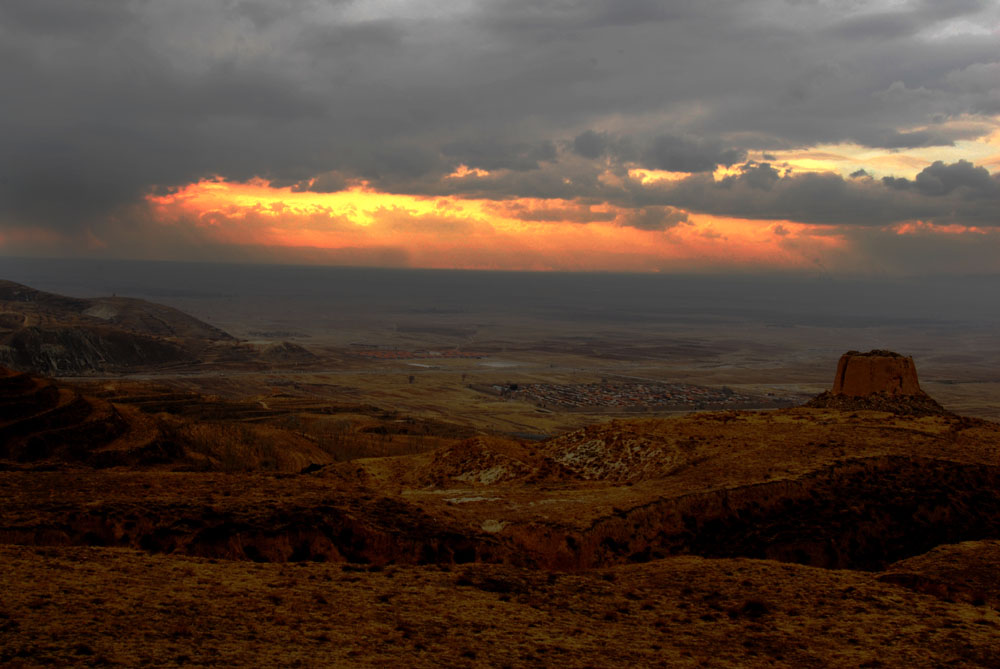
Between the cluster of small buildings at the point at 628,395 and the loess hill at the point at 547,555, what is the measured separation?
62475 mm

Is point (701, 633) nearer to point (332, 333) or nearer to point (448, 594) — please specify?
point (448, 594)

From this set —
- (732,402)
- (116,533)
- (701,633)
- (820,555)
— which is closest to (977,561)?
(820,555)

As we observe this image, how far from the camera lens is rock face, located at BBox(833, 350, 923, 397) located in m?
30.5

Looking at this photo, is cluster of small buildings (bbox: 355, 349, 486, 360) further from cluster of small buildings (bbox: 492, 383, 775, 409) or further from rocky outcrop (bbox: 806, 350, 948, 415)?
rocky outcrop (bbox: 806, 350, 948, 415)

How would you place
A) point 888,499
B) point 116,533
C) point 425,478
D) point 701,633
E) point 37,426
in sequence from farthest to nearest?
point 37,426 → point 425,478 → point 888,499 → point 116,533 → point 701,633

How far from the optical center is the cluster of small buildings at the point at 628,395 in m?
86.3

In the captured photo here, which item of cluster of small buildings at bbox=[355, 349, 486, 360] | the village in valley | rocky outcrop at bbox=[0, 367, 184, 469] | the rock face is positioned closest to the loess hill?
the rock face

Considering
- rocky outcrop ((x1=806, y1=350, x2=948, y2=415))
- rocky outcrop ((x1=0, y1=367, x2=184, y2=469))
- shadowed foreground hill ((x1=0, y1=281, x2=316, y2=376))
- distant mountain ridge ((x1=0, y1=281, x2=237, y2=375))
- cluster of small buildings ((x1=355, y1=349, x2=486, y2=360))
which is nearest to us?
rocky outcrop ((x1=806, y1=350, x2=948, y2=415))

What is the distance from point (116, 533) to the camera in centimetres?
1381

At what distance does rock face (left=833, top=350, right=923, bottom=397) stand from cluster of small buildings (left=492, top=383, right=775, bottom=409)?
52.1 meters

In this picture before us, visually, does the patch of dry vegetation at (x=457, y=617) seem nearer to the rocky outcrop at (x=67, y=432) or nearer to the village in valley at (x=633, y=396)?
the rocky outcrop at (x=67, y=432)

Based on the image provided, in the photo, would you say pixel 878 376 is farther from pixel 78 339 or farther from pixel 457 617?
pixel 78 339

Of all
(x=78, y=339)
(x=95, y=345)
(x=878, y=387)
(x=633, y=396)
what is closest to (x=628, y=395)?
(x=633, y=396)

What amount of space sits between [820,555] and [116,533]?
1392 centimetres
